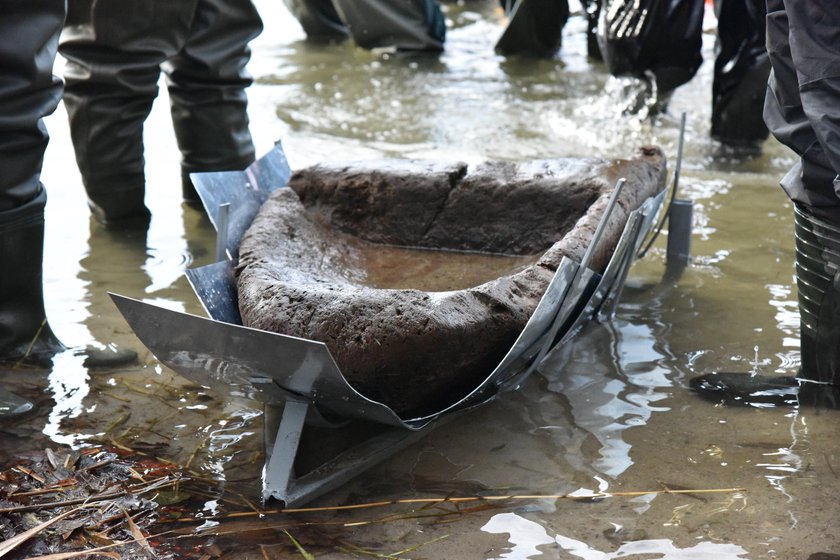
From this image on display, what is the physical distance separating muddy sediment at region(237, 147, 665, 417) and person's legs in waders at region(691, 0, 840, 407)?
1.59 feet

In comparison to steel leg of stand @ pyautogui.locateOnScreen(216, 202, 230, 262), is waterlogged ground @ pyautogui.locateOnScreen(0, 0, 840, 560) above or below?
below

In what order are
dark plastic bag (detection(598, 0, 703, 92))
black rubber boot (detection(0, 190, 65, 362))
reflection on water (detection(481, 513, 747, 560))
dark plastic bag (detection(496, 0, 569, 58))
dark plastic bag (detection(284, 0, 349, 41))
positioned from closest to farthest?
reflection on water (detection(481, 513, 747, 560))
black rubber boot (detection(0, 190, 65, 362))
dark plastic bag (detection(598, 0, 703, 92))
dark plastic bag (detection(496, 0, 569, 58))
dark plastic bag (detection(284, 0, 349, 41))

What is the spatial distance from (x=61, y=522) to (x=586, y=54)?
5.54m

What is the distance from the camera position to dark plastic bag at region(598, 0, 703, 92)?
186 inches

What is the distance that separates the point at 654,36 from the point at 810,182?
239cm

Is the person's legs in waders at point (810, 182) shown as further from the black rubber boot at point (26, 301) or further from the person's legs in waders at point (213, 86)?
the person's legs in waders at point (213, 86)

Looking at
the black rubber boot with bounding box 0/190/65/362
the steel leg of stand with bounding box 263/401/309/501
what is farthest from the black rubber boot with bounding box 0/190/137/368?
the steel leg of stand with bounding box 263/401/309/501

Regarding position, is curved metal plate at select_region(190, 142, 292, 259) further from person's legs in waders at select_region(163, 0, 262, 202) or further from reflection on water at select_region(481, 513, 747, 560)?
reflection on water at select_region(481, 513, 747, 560)

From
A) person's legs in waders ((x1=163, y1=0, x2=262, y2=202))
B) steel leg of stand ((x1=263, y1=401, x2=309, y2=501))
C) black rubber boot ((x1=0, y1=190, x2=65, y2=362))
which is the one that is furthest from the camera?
person's legs in waders ((x1=163, y1=0, x2=262, y2=202))

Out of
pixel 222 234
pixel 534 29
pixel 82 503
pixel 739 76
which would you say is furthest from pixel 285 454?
pixel 534 29

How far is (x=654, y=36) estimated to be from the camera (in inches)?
187

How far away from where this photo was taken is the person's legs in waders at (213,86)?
4.05 meters

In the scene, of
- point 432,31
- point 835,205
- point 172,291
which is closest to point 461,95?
point 432,31

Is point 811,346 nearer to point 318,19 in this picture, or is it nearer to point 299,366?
point 299,366
